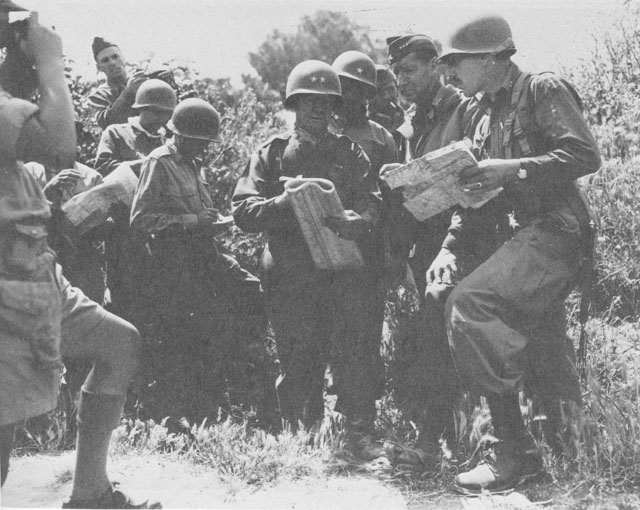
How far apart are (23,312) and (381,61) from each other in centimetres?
778

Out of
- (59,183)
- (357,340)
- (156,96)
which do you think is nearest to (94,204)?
(59,183)

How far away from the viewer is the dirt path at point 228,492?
3.74 meters

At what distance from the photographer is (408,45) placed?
4.88 meters

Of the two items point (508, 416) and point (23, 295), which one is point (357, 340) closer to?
point (508, 416)

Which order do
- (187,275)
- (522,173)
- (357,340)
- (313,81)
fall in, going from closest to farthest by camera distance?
(522,173) → (313,81) → (357,340) → (187,275)

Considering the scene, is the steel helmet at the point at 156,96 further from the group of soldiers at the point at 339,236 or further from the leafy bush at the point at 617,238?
the leafy bush at the point at 617,238

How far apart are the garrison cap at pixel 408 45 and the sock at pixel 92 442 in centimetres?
271

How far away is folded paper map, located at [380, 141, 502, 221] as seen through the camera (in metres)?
3.71

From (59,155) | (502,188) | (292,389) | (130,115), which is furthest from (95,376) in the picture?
(130,115)

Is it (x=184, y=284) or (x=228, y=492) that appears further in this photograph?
(x=184, y=284)

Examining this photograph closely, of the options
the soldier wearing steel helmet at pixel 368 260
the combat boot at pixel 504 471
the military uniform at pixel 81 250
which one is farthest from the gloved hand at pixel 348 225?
the military uniform at pixel 81 250

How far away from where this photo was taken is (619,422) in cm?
368

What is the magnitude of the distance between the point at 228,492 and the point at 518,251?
6.01ft

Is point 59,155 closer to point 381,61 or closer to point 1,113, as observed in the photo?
point 1,113
